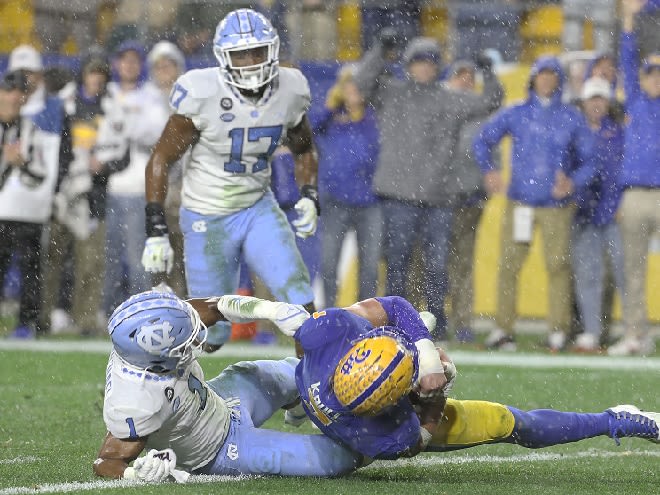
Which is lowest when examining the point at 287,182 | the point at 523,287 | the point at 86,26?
the point at 523,287

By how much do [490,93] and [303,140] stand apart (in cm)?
353

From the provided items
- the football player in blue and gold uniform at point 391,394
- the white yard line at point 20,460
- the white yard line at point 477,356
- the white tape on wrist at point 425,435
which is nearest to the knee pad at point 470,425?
the football player in blue and gold uniform at point 391,394

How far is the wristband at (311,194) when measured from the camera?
6.42 meters

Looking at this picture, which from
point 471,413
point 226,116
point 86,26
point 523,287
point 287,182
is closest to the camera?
point 471,413

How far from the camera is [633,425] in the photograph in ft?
15.8

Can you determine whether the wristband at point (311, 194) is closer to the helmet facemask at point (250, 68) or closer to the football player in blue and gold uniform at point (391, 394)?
the helmet facemask at point (250, 68)

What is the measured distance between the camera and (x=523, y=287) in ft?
35.7

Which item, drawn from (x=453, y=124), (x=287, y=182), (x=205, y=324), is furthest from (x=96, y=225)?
(x=205, y=324)

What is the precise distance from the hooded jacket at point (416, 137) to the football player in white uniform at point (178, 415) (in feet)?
14.9

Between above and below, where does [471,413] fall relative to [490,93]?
below

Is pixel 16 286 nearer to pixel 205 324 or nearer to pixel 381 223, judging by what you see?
pixel 381 223

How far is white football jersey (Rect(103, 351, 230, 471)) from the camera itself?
4.29 meters

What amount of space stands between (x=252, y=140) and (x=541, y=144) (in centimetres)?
340

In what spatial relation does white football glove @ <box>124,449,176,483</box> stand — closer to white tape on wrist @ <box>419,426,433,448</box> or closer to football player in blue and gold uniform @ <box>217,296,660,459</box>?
football player in blue and gold uniform @ <box>217,296,660,459</box>
